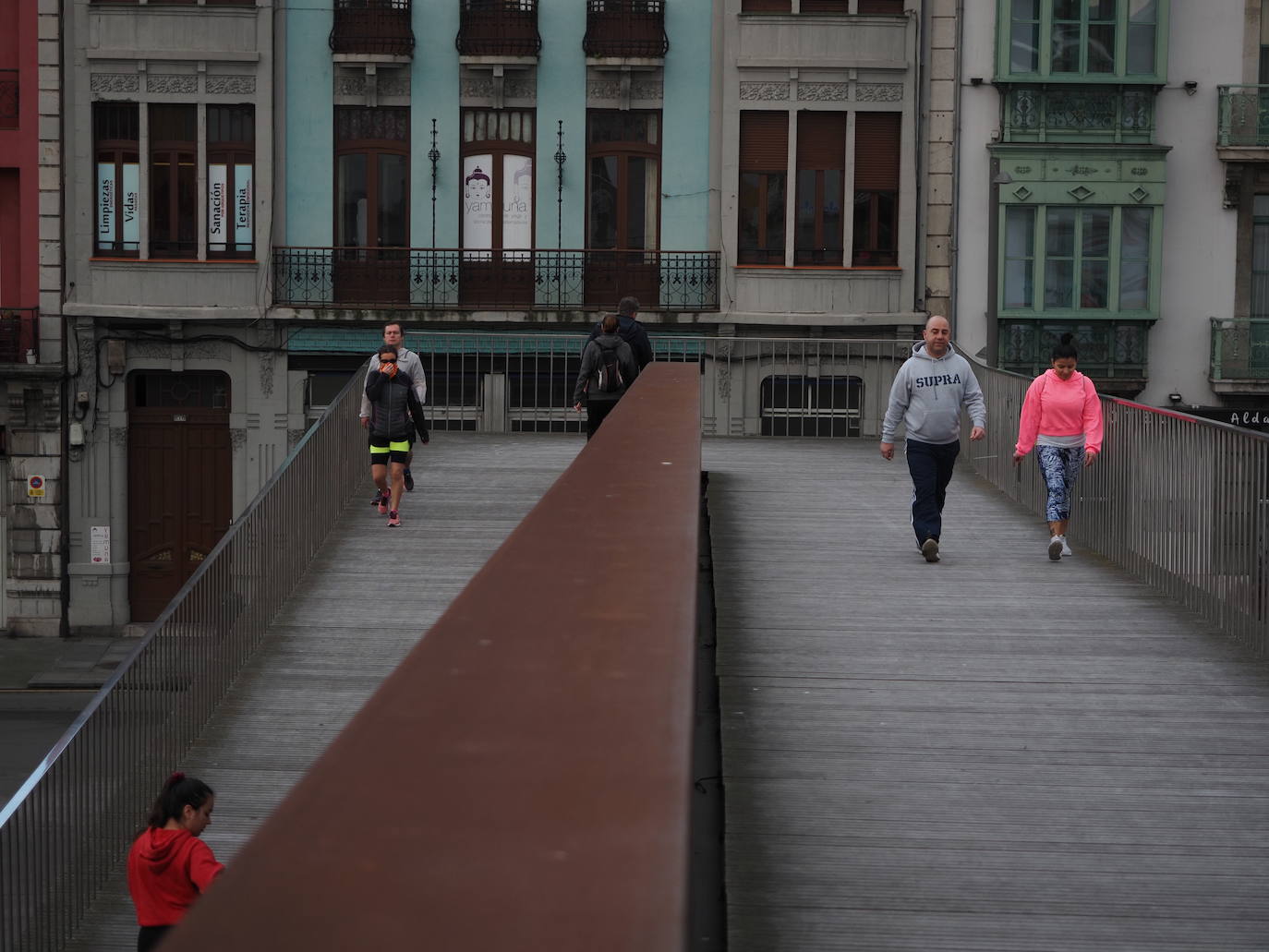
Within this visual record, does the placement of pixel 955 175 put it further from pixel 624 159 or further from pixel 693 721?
pixel 693 721

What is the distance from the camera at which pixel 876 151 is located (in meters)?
32.6

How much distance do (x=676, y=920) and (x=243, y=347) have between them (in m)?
30.9

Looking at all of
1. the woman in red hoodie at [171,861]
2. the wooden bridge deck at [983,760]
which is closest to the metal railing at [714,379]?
the wooden bridge deck at [983,760]

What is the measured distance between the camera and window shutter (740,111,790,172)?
32.5 metres

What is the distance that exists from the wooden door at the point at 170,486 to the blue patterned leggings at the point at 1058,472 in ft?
69.1

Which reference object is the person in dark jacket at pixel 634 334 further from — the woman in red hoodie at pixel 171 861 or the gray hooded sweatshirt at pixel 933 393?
the woman in red hoodie at pixel 171 861

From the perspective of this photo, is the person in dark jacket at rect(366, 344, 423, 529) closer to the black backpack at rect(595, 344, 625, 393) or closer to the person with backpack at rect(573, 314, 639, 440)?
the person with backpack at rect(573, 314, 639, 440)

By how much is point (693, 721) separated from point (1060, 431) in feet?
34.0

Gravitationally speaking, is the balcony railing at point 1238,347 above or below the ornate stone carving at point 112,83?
below

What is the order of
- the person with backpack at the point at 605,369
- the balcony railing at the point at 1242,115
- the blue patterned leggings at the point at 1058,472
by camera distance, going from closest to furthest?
1. the blue patterned leggings at the point at 1058,472
2. the person with backpack at the point at 605,369
3. the balcony railing at the point at 1242,115

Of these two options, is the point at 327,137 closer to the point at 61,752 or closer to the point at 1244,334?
the point at 1244,334

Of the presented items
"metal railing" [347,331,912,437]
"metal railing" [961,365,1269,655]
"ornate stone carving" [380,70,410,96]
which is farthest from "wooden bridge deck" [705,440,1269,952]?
"ornate stone carving" [380,70,410,96]

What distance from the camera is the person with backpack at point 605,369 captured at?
56.1 ft

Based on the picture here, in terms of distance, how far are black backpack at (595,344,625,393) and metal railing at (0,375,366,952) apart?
140 inches
